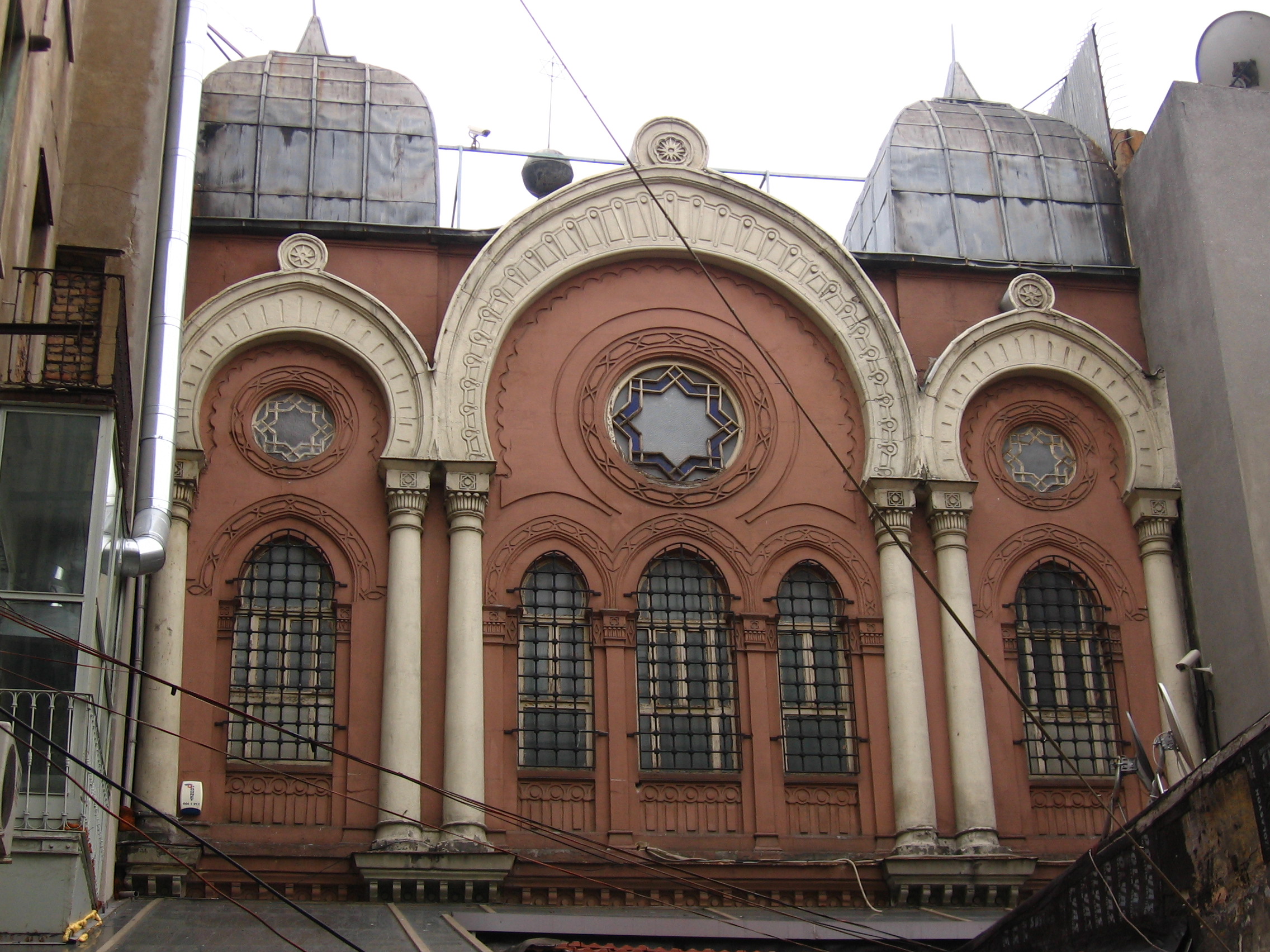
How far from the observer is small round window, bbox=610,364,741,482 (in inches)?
923

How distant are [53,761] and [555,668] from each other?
8.75 m

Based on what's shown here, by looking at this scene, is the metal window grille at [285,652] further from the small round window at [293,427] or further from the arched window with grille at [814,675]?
the arched window with grille at [814,675]

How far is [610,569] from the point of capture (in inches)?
890

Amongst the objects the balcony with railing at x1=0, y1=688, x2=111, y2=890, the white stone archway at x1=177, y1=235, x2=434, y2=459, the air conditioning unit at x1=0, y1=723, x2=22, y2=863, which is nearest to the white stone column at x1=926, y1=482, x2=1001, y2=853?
the white stone archway at x1=177, y1=235, x2=434, y2=459

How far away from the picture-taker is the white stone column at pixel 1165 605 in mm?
22500

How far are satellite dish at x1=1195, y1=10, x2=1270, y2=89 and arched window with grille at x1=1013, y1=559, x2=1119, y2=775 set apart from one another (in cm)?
785

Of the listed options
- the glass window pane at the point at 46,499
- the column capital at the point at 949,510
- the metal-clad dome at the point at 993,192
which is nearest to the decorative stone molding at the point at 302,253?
the glass window pane at the point at 46,499

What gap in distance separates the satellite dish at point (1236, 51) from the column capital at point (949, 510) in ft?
24.9

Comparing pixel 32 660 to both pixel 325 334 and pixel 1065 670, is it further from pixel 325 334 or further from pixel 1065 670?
pixel 1065 670

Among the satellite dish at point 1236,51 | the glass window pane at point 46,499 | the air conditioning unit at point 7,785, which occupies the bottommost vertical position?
the air conditioning unit at point 7,785

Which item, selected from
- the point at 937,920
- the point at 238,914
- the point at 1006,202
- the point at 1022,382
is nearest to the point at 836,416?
the point at 1022,382

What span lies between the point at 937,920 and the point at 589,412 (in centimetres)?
779

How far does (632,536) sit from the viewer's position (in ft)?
74.9

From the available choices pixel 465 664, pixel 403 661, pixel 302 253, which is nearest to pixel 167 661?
pixel 403 661
